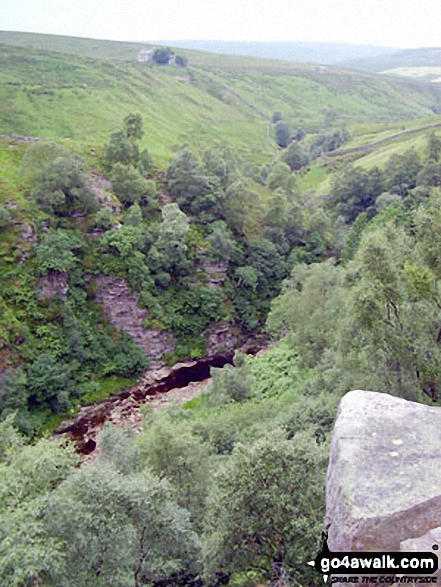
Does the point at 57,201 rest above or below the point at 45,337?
above

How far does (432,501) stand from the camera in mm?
12695

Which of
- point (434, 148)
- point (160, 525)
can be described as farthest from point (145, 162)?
point (160, 525)

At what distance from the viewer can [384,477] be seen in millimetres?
13477

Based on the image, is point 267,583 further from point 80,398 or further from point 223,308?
point 223,308

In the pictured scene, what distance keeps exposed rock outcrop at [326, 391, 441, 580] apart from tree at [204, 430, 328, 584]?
13.6 feet

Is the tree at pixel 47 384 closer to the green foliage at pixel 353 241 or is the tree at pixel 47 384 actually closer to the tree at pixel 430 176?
the green foliage at pixel 353 241

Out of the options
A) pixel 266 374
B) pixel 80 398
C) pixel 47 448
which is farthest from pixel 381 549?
pixel 80 398

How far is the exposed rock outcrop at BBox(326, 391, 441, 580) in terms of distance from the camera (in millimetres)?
12406

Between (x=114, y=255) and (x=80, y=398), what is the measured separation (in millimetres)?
20639

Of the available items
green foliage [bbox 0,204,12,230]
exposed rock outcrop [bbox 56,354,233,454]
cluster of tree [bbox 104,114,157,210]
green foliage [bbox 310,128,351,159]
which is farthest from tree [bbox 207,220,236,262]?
green foliage [bbox 310,128,351,159]

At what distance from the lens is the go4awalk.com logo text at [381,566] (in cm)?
1159

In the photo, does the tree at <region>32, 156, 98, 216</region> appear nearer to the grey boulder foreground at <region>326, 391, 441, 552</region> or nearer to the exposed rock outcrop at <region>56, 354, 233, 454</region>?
the exposed rock outcrop at <region>56, 354, 233, 454</region>

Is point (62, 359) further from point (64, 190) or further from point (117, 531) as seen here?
point (117, 531)

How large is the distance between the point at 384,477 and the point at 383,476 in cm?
4
